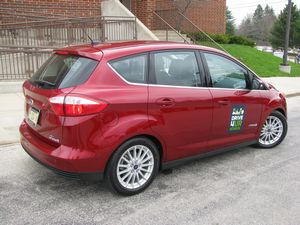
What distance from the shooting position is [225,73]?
16.3 feet

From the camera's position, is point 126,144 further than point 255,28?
No

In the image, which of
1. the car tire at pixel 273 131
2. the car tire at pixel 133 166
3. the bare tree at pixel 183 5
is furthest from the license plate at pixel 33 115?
the bare tree at pixel 183 5

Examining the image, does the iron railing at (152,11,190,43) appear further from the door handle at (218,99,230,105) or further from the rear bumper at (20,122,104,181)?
the rear bumper at (20,122,104,181)

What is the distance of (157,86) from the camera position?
4113mm

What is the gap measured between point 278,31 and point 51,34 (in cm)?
6273

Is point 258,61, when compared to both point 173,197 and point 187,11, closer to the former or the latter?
point 187,11

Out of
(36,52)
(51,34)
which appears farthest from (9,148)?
(51,34)

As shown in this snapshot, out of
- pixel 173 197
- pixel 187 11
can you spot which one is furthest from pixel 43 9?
pixel 173 197

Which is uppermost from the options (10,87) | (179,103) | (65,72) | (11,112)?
(65,72)

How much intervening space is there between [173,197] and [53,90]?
1.68 m

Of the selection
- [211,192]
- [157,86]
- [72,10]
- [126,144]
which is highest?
[72,10]

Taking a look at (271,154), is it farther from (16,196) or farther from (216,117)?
(16,196)

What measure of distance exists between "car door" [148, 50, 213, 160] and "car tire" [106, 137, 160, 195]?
21cm

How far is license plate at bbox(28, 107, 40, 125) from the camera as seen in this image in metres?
3.99
